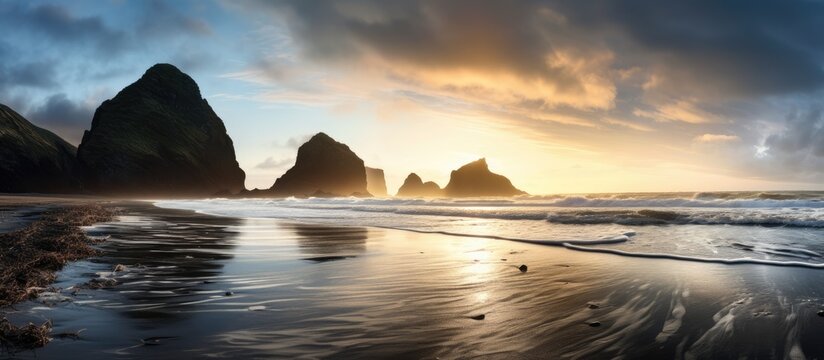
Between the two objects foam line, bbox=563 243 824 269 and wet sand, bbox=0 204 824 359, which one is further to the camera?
foam line, bbox=563 243 824 269

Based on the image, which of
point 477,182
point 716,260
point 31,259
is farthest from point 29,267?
point 477,182

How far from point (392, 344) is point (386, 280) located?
3.82 meters

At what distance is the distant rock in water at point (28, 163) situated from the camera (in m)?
104

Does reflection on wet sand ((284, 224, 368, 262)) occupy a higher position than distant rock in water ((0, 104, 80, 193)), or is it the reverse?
distant rock in water ((0, 104, 80, 193))

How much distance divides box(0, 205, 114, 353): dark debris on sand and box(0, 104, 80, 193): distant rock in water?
12363 centimetres

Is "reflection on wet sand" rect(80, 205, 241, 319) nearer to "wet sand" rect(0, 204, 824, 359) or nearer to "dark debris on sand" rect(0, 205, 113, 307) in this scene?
"wet sand" rect(0, 204, 824, 359)

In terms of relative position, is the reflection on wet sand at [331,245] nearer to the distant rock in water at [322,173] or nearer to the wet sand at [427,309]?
the wet sand at [427,309]

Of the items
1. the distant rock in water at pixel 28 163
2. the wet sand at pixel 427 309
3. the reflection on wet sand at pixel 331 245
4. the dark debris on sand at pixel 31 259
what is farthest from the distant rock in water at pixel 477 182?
the wet sand at pixel 427 309

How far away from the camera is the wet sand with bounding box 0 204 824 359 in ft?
14.9

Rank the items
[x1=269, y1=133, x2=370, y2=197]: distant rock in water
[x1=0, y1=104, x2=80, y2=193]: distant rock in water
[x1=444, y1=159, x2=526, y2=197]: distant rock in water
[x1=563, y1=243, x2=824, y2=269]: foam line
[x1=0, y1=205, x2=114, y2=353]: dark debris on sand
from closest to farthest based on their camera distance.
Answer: [x1=0, y1=205, x2=114, y2=353]: dark debris on sand < [x1=563, y1=243, x2=824, y2=269]: foam line < [x1=0, y1=104, x2=80, y2=193]: distant rock in water < [x1=444, y1=159, x2=526, y2=197]: distant rock in water < [x1=269, y1=133, x2=370, y2=197]: distant rock in water

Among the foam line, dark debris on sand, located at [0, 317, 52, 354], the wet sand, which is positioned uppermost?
dark debris on sand, located at [0, 317, 52, 354]

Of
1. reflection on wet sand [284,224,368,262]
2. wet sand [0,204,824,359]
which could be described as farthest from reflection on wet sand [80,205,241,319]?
reflection on wet sand [284,224,368,262]

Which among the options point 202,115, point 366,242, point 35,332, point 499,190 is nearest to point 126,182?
point 202,115

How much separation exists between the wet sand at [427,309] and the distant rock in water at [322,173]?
164 metres
